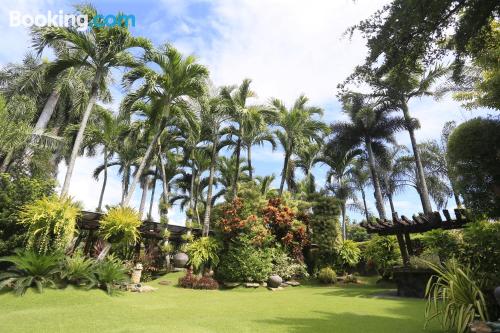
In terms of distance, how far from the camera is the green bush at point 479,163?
7859 mm

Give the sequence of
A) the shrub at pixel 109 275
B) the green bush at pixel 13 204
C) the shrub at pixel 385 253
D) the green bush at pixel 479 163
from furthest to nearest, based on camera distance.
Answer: the shrub at pixel 385 253 → the green bush at pixel 13 204 → the shrub at pixel 109 275 → the green bush at pixel 479 163

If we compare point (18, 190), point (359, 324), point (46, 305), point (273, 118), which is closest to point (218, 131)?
point (273, 118)

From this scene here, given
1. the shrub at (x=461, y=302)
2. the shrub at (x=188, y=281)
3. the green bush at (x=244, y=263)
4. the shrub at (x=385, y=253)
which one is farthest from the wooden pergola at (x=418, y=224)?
the shrub at (x=188, y=281)

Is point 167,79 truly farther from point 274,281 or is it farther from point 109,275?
point 274,281

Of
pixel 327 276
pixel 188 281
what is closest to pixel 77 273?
pixel 188 281

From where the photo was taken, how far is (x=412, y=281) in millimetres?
10508

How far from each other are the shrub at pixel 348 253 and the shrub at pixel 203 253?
709cm

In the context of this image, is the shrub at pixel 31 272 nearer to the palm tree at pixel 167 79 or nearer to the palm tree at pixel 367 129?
the palm tree at pixel 167 79

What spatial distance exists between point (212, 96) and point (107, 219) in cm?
979

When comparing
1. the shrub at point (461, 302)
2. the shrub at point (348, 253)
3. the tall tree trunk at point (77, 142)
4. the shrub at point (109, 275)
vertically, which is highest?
the tall tree trunk at point (77, 142)

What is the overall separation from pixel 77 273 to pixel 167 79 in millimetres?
8479

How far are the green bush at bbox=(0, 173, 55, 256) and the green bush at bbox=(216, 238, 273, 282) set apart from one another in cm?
809

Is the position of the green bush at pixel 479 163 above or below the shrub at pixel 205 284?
above

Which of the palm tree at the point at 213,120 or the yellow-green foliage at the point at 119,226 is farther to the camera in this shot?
the palm tree at the point at 213,120
